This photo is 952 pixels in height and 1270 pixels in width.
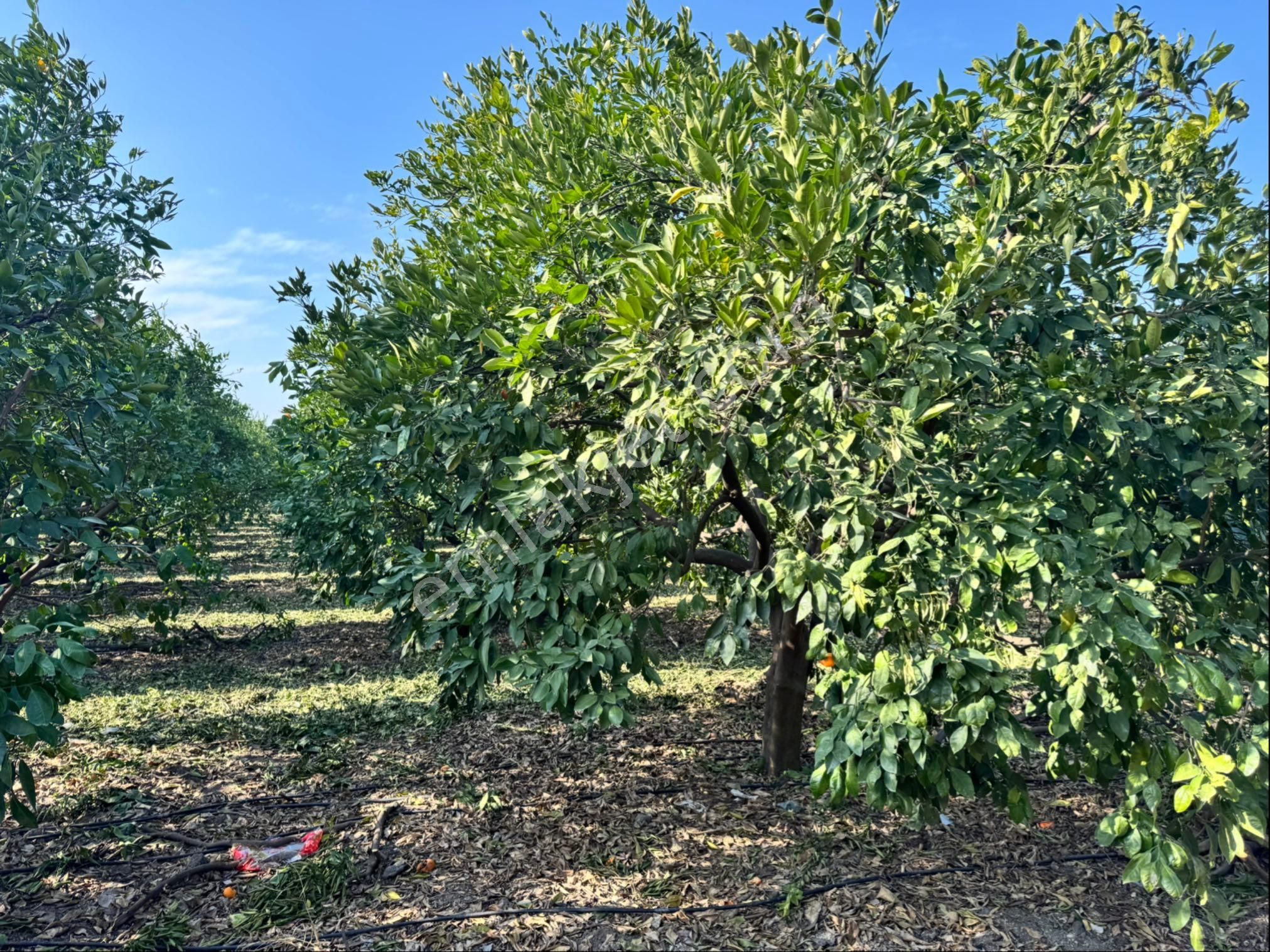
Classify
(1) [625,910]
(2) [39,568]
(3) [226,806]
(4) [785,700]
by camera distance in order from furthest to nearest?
1. (4) [785,700]
2. (2) [39,568]
3. (3) [226,806]
4. (1) [625,910]

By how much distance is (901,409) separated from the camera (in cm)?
210

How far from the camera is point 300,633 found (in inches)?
344

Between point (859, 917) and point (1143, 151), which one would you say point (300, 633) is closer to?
point (859, 917)

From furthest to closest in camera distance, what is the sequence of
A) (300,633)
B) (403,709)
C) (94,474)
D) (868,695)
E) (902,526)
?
1. (300,633)
2. (403,709)
3. (94,474)
4. (902,526)
5. (868,695)

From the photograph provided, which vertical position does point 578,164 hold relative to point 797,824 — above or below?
above

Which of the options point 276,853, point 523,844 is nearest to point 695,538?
point 523,844

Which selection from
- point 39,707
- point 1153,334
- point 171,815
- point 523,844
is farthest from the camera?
point 171,815

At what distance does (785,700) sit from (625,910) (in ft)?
5.14

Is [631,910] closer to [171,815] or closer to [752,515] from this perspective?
[752,515]

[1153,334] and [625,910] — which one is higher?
[1153,334]

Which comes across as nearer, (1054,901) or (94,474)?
(1054,901)

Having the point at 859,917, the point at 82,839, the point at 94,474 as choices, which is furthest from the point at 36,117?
the point at 859,917

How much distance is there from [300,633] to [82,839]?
537 cm

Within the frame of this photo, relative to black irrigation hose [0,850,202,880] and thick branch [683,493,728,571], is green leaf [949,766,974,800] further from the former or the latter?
black irrigation hose [0,850,202,880]
